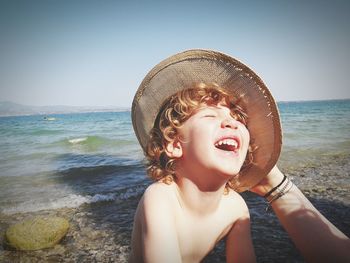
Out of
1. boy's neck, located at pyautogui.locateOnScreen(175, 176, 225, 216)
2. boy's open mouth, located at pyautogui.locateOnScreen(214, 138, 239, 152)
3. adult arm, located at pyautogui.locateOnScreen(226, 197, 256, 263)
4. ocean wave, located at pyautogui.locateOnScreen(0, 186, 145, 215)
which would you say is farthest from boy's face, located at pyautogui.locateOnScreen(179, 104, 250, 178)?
ocean wave, located at pyautogui.locateOnScreen(0, 186, 145, 215)

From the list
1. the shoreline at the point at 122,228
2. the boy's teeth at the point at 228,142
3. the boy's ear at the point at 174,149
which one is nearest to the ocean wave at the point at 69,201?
the shoreline at the point at 122,228

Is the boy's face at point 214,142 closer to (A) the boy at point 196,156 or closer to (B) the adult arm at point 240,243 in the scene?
(A) the boy at point 196,156

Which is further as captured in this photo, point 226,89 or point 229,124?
point 226,89

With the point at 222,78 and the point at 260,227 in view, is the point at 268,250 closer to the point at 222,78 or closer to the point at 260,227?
the point at 260,227

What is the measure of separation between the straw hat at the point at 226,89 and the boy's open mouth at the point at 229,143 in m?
0.33

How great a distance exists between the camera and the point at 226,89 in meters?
1.91

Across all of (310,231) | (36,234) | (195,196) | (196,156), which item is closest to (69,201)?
(36,234)

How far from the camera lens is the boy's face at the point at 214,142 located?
1.65 metres

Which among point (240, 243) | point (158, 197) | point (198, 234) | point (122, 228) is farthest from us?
point (122, 228)

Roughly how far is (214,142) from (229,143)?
129 mm

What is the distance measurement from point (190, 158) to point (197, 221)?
553mm

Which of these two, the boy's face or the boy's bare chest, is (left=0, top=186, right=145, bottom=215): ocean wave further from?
the boy's face

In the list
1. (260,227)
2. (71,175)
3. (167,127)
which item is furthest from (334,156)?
(71,175)

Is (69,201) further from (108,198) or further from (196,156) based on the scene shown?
(196,156)
